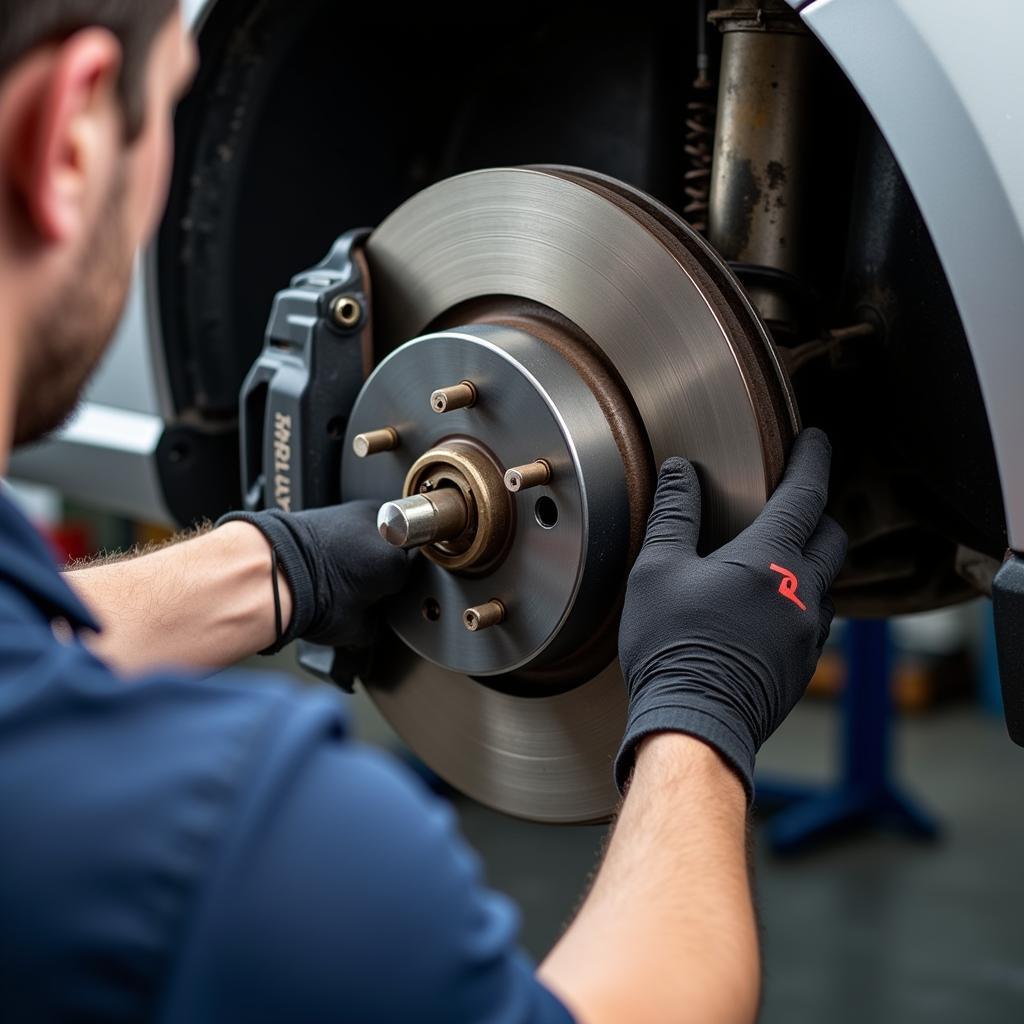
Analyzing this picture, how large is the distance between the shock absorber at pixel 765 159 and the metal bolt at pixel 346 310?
0.25m

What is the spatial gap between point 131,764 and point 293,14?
0.83 m

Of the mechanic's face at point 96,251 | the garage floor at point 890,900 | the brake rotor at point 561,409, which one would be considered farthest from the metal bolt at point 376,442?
the garage floor at point 890,900

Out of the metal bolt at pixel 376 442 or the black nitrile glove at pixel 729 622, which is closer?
the black nitrile glove at pixel 729 622

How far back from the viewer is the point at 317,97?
1.19 meters

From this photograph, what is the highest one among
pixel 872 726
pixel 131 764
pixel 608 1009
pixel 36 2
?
pixel 36 2

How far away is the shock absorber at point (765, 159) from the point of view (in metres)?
0.86

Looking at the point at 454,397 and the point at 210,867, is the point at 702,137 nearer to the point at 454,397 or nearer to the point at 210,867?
the point at 454,397

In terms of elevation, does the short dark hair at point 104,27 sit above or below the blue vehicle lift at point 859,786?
above

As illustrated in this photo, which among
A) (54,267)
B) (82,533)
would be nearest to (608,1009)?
(54,267)

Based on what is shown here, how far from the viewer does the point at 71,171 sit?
1.58 feet

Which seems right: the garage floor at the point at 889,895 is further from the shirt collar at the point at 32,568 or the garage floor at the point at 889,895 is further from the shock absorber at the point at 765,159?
the shirt collar at the point at 32,568

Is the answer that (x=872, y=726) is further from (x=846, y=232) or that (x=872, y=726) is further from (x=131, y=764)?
(x=131, y=764)

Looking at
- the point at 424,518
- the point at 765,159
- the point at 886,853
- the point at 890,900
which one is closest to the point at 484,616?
the point at 424,518

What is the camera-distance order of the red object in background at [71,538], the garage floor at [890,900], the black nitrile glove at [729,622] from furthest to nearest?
the red object in background at [71,538] < the garage floor at [890,900] < the black nitrile glove at [729,622]
